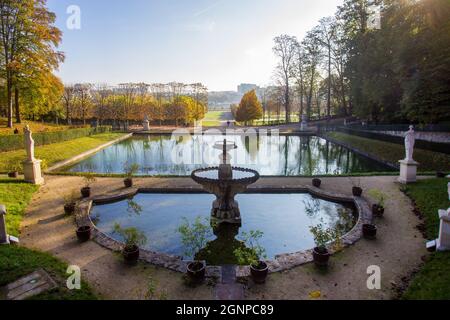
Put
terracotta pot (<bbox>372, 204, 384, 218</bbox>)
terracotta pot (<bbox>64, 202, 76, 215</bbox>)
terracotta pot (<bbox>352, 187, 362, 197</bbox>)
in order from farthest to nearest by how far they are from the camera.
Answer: terracotta pot (<bbox>352, 187, 362, 197</bbox>) → terracotta pot (<bbox>64, 202, 76, 215</bbox>) → terracotta pot (<bbox>372, 204, 384, 218</bbox>)

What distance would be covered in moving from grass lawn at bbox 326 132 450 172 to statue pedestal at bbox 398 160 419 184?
4360 mm

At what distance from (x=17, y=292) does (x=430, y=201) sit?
10.9m

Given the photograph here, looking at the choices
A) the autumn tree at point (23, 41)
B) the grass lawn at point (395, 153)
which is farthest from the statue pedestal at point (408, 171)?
the autumn tree at point (23, 41)

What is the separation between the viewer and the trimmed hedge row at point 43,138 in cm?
1720

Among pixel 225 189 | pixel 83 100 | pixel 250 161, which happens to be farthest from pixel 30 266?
pixel 83 100

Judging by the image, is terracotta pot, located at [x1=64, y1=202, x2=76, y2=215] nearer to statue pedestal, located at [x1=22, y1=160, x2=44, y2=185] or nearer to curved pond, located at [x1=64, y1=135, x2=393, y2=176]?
statue pedestal, located at [x1=22, y1=160, x2=44, y2=185]

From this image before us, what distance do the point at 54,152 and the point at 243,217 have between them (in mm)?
16227

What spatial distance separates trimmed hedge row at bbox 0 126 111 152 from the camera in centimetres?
1720

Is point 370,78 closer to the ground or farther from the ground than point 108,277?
farther from the ground

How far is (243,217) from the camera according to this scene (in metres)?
9.20

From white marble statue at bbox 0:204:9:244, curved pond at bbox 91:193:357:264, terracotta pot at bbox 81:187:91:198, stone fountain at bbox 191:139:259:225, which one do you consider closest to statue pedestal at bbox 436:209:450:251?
curved pond at bbox 91:193:357:264

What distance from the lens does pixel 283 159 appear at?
19953mm
